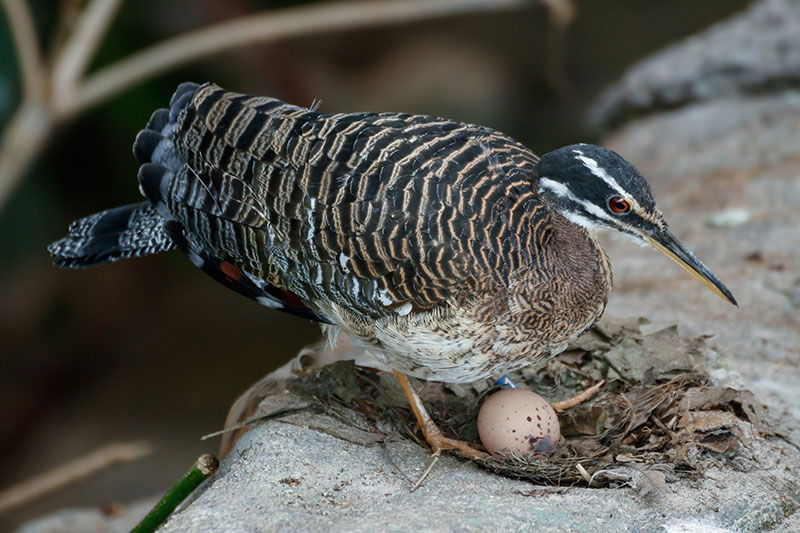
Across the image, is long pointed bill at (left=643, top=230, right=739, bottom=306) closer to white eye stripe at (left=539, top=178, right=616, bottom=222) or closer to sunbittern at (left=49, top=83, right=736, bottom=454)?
sunbittern at (left=49, top=83, right=736, bottom=454)

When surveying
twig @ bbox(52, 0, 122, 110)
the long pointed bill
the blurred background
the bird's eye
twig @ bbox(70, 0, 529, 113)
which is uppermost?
twig @ bbox(52, 0, 122, 110)

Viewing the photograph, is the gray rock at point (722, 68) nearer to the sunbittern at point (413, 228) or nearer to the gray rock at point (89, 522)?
the sunbittern at point (413, 228)

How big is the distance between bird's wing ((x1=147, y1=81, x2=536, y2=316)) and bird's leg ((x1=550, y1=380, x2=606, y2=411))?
0.72 m

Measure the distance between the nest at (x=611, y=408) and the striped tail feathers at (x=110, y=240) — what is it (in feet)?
2.85

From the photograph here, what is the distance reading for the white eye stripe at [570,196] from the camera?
11.3ft

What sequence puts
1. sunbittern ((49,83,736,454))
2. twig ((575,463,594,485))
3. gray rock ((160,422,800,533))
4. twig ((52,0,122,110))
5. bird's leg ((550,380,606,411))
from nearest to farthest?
gray rock ((160,422,800,533))
twig ((575,463,594,485))
sunbittern ((49,83,736,454))
bird's leg ((550,380,606,411))
twig ((52,0,122,110))

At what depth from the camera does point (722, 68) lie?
6953mm

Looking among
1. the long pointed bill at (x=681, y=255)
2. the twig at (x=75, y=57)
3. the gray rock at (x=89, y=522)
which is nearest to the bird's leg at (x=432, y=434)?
the long pointed bill at (x=681, y=255)

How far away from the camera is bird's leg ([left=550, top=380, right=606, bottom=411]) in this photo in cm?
377

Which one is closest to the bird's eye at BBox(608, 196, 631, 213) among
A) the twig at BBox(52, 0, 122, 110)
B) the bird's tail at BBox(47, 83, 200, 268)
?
the bird's tail at BBox(47, 83, 200, 268)

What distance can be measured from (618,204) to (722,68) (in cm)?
410

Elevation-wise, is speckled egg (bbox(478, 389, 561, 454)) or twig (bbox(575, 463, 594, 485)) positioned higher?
speckled egg (bbox(478, 389, 561, 454))

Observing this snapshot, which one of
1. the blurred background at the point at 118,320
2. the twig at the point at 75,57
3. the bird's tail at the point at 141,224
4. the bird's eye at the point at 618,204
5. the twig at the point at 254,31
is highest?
the twig at the point at 75,57

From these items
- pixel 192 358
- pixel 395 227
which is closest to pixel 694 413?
pixel 395 227
